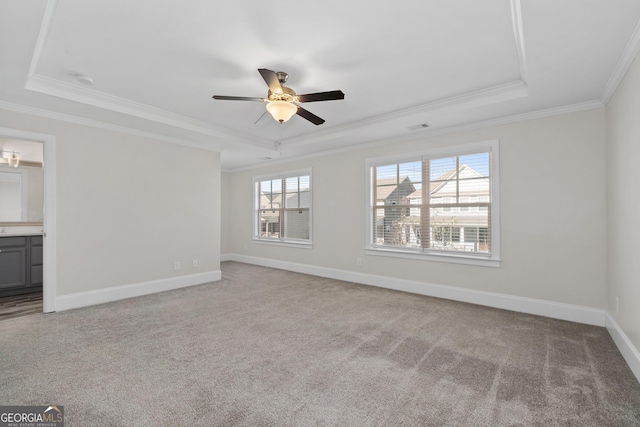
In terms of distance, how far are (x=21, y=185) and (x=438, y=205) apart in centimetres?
718

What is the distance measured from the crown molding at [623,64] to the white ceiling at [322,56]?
12 millimetres

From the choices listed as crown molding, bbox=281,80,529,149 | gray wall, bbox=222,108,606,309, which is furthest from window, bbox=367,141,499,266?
crown molding, bbox=281,80,529,149

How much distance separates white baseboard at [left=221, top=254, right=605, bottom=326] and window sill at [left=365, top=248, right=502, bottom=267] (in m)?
0.38

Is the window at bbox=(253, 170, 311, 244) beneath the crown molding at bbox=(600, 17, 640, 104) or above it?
beneath

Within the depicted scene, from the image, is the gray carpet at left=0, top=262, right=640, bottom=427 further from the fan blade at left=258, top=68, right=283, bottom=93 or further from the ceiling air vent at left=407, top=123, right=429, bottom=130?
the ceiling air vent at left=407, top=123, right=429, bottom=130

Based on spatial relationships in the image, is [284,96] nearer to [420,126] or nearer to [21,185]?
[420,126]

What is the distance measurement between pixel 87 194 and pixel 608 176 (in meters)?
6.28

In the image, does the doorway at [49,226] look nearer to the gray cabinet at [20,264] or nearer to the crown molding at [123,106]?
the crown molding at [123,106]

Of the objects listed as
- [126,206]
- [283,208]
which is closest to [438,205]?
[283,208]

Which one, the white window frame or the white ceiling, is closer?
the white ceiling

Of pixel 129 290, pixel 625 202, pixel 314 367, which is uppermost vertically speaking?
pixel 625 202

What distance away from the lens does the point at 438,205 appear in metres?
4.53

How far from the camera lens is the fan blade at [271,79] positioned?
8.00 ft

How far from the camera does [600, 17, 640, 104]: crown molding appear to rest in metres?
2.18
